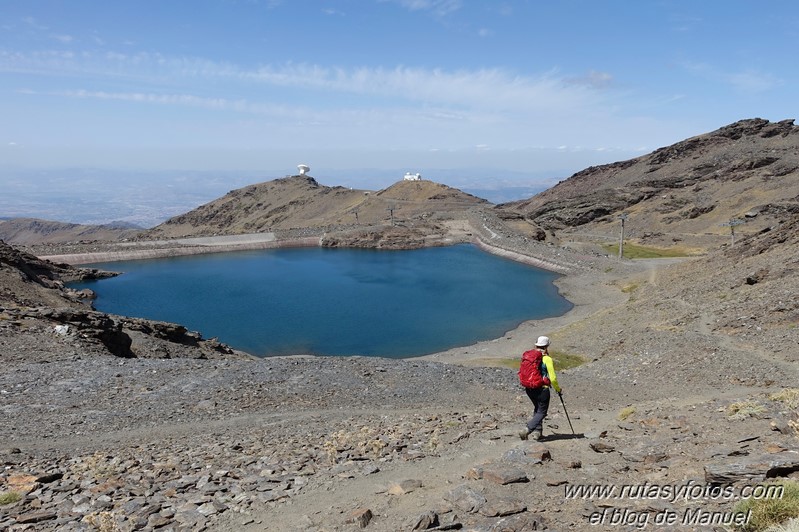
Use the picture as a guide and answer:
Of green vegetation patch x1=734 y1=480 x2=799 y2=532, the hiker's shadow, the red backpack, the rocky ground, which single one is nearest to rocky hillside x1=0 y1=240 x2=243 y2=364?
the rocky ground

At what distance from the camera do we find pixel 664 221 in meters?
97.1

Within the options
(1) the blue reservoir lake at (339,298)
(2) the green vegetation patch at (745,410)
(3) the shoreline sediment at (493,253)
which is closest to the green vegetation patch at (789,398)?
(2) the green vegetation patch at (745,410)

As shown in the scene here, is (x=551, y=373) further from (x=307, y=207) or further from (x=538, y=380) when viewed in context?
(x=307, y=207)

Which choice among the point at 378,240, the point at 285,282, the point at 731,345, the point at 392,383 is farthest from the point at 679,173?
the point at 392,383

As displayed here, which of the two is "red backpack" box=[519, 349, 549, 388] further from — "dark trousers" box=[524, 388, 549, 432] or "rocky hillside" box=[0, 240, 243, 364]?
"rocky hillside" box=[0, 240, 243, 364]

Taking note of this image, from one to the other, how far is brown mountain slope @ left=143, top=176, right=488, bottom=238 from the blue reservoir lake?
29.2 metres

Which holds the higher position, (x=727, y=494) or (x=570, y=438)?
(x=727, y=494)

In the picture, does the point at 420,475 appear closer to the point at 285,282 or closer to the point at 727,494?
the point at 727,494

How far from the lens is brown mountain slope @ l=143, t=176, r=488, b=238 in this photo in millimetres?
126062

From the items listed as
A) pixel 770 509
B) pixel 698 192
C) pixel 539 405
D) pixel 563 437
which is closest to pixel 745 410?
pixel 563 437

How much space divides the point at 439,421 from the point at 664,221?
310 ft

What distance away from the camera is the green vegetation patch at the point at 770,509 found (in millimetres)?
5989

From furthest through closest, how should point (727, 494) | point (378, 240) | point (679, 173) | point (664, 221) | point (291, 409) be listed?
point (679, 173), point (378, 240), point (664, 221), point (291, 409), point (727, 494)

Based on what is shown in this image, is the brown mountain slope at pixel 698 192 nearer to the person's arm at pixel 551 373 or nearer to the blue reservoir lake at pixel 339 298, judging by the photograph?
the blue reservoir lake at pixel 339 298
